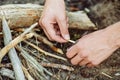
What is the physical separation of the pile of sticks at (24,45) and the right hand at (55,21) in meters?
0.10

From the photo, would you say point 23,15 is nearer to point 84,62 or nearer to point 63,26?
point 63,26

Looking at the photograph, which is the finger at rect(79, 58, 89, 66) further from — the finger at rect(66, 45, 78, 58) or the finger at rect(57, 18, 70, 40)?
the finger at rect(57, 18, 70, 40)

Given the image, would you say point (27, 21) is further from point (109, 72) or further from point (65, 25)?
point (109, 72)

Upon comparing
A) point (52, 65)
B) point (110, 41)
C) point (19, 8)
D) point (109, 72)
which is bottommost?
point (109, 72)

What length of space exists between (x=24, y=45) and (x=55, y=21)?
0.36 metres

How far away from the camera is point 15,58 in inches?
94.0

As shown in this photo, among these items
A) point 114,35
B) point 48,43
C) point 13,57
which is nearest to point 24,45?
point 48,43

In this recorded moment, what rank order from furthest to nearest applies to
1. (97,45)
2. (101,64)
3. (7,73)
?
(101,64) → (7,73) → (97,45)

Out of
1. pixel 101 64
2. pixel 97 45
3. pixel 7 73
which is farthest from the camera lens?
pixel 101 64

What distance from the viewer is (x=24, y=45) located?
272 cm

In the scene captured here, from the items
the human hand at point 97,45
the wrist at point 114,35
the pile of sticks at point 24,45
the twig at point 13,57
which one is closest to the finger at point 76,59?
the human hand at point 97,45

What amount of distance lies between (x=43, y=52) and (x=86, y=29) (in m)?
0.58

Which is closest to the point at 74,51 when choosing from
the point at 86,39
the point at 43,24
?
the point at 86,39

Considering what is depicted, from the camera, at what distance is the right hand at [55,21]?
2486 millimetres
